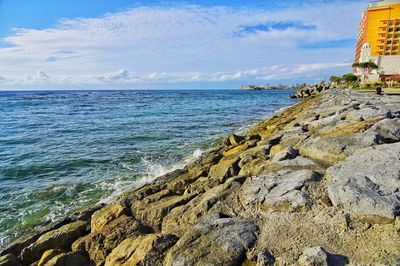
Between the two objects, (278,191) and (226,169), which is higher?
(278,191)

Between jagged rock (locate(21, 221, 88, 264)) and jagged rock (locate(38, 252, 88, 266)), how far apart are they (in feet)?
2.60

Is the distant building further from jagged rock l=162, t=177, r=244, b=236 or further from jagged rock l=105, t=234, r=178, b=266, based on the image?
jagged rock l=105, t=234, r=178, b=266

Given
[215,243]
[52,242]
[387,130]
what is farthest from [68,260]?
[387,130]

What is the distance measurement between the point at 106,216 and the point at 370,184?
505 cm

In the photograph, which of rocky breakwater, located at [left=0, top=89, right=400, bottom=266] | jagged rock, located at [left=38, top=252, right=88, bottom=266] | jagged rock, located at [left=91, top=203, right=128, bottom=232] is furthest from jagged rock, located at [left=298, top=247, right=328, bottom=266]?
jagged rock, located at [left=91, top=203, right=128, bottom=232]

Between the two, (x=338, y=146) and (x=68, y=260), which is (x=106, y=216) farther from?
(x=338, y=146)

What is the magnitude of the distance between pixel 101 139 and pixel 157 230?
13.6m

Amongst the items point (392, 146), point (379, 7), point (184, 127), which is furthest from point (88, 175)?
point (379, 7)

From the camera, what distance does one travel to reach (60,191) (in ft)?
32.1

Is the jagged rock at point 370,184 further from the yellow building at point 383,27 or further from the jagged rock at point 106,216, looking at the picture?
the yellow building at point 383,27

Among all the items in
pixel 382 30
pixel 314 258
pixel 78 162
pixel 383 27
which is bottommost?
pixel 78 162

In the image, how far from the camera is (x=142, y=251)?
4477mm

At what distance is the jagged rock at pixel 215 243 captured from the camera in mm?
4027

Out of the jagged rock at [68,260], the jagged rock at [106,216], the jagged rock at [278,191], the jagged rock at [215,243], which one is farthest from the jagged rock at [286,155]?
the jagged rock at [68,260]
